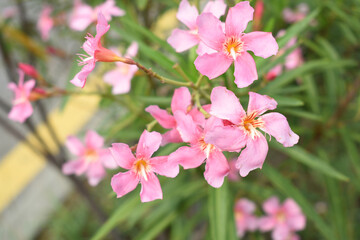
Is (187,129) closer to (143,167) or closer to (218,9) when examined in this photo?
(143,167)

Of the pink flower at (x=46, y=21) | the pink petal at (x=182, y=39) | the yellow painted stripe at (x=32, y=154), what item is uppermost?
the pink petal at (x=182, y=39)

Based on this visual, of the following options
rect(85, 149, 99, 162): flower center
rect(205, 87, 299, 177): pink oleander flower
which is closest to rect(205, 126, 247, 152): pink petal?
rect(205, 87, 299, 177): pink oleander flower

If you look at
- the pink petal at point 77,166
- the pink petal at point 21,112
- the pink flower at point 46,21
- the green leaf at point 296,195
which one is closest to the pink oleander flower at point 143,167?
the pink petal at point 21,112

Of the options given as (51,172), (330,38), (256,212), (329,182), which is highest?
(330,38)

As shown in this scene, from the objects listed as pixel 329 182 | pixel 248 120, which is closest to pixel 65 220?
pixel 329 182

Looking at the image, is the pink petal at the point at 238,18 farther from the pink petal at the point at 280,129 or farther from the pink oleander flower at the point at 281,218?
the pink oleander flower at the point at 281,218

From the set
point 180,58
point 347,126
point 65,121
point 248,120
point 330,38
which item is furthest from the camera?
point 65,121

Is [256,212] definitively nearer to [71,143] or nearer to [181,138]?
[71,143]

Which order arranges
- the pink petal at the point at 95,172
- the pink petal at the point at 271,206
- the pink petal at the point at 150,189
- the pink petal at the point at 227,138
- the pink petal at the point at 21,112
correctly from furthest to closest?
the pink petal at the point at 271,206, the pink petal at the point at 95,172, the pink petal at the point at 21,112, the pink petal at the point at 150,189, the pink petal at the point at 227,138
